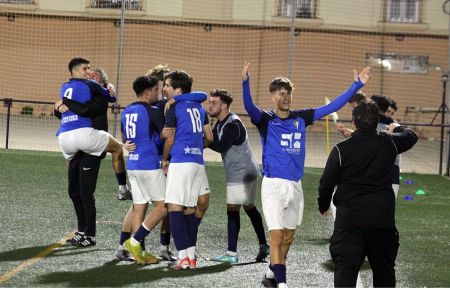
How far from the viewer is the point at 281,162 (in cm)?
768

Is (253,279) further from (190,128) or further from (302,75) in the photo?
(302,75)

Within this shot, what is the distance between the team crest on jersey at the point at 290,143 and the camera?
773cm

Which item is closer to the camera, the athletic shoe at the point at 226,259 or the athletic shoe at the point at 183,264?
the athletic shoe at the point at 183,264

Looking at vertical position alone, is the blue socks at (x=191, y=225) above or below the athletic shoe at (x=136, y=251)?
above

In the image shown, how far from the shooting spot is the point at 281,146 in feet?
25.4

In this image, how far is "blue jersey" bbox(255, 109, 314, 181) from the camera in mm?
7684

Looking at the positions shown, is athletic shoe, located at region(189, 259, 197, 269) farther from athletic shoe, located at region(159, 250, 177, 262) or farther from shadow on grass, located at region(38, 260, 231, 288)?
athletic shoe, located at region(159, 250, 177, 262)

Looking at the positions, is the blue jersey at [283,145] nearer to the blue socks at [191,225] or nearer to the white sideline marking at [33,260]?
the blue socks at [191,225]

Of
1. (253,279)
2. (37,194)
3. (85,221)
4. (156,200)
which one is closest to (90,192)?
(85,221)

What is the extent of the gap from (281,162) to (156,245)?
252 cm

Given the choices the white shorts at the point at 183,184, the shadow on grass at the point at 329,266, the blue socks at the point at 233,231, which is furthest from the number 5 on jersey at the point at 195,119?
the shadow on grass at the point at 329,266

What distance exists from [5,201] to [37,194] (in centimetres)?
94

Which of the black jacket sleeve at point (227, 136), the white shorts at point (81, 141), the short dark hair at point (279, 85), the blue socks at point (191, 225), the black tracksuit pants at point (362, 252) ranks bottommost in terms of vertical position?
the blue socks at point (191, 225)

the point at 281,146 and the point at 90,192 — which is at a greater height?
the point at 281,146
